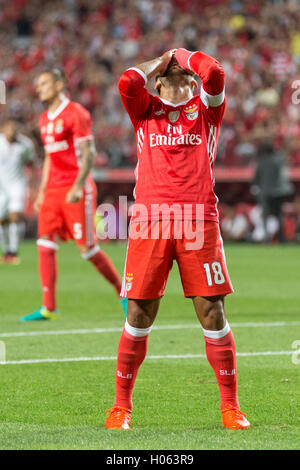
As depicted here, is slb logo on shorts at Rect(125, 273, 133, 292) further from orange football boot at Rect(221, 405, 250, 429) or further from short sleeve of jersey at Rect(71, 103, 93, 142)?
short sleeve of jersey at Rect(71, 103, 93, 142)

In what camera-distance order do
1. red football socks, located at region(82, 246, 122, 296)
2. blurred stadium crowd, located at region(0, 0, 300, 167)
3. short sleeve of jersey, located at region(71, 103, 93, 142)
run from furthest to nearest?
Result: blurred stadium crowd, located at region(0, 0, 300, 167), red football socks, located at region(82, 246, 122, 296), short sleeve of jersey, located at region(71, 103, 93, 142)

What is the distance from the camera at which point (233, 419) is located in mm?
4766

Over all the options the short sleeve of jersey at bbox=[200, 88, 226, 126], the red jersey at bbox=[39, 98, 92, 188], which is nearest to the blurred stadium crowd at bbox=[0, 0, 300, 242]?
the red jersey at bbox=[39, 98, 92, 188]

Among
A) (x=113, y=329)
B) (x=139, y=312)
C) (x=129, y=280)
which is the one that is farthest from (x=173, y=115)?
(x=113, y=329)

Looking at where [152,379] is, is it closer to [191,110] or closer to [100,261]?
[191,110]

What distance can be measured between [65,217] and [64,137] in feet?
2.80

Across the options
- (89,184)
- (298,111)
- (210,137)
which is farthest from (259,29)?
(210,137)

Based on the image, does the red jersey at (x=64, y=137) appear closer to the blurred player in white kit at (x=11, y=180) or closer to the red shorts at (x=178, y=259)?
the red shorts at (x=178, y=259)

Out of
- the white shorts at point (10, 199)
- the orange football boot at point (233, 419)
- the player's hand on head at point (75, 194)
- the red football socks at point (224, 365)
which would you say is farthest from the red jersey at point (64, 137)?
the white shorts at point (10, 199)

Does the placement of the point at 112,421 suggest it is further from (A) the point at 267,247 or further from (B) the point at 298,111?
(B) the point at 298,111

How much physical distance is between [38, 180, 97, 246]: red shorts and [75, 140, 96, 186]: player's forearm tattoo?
0.95ft

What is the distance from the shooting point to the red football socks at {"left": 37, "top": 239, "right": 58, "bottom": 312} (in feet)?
30.8

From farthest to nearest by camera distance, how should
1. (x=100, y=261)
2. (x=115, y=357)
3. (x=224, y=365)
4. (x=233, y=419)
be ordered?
1. (x=100, y=261)
2. (x=115, y=357)
3. (x=224, y=365)
4. (x=233, y=419)

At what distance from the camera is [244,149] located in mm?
24359
